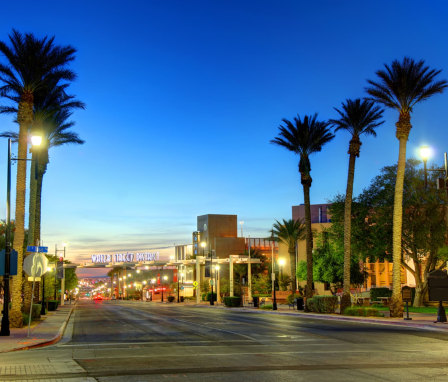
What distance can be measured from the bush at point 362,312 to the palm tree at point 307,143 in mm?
7338

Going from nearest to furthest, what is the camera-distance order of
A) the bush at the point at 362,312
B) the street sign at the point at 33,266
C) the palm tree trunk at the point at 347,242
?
the street sign at the point at 33,266 → the bush at the point at 362,312 → the palm tree trunk at the point at 347,242

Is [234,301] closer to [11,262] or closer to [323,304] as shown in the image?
[323,304]

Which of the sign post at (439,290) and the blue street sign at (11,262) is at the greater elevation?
the blue street sign at (11,262)

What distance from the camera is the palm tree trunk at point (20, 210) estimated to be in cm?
2588

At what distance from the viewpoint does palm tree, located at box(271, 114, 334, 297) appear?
147 ft

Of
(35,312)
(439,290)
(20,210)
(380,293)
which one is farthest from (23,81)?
(380,293)

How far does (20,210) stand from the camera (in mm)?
26547

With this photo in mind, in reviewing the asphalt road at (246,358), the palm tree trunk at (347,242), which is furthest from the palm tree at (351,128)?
the asphalt road at (246,358)

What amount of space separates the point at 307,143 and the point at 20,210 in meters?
25.5

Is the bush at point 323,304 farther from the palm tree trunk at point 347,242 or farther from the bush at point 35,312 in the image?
the bush at point 35,312

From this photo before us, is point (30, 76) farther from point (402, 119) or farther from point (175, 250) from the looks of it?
point (175, 250)

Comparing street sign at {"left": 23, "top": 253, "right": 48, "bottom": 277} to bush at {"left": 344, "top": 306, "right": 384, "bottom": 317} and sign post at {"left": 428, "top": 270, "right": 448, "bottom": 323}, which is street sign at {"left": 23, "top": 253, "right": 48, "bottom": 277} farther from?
bush at {"left": 344, "top": 306, "right": 384, "bottom": 317}

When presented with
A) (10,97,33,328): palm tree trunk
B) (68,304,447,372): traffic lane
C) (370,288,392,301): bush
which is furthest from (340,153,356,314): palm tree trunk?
(370,288,392,301): bush

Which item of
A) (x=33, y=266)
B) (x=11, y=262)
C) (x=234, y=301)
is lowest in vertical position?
(x=234, y=301)
